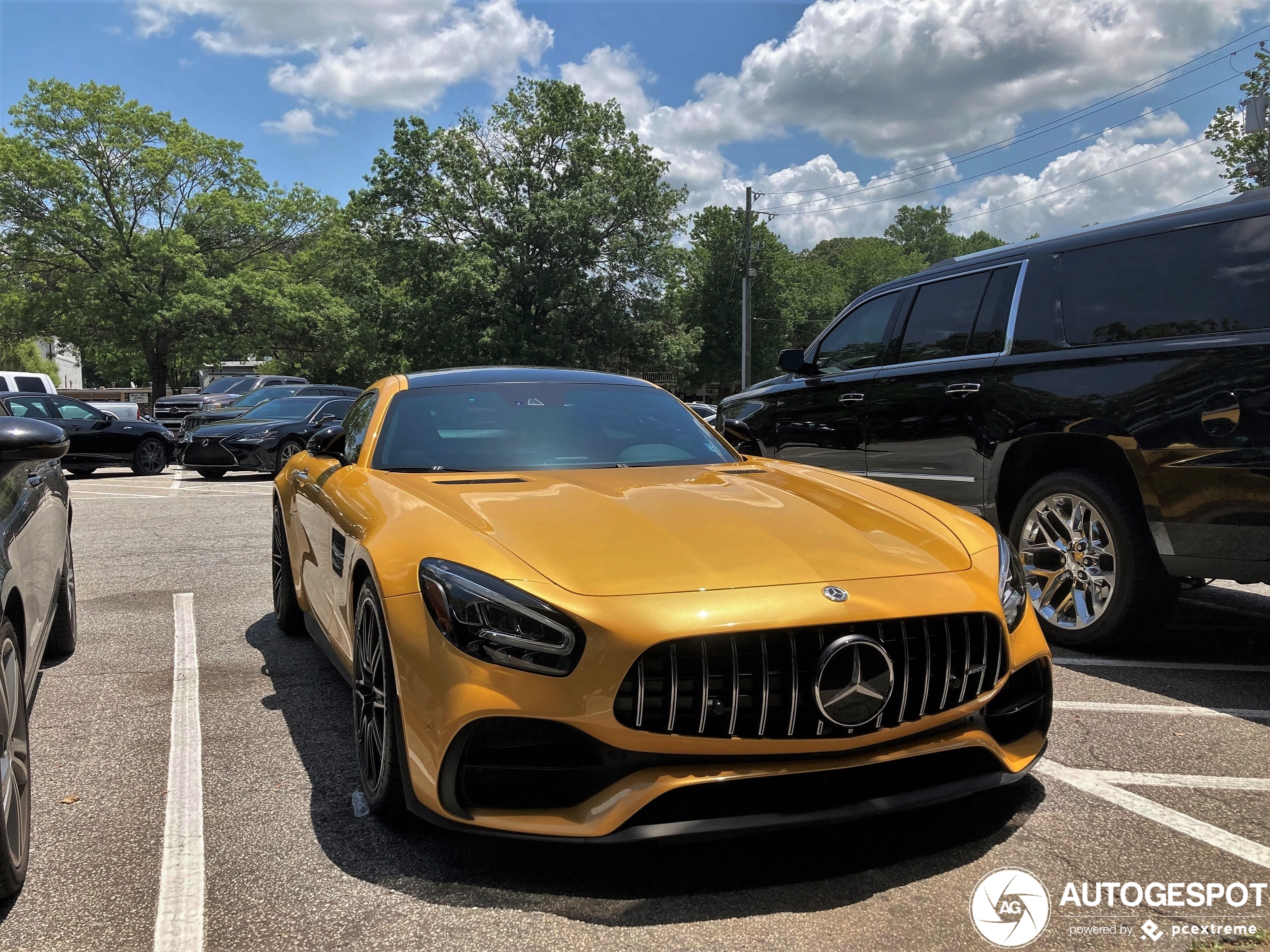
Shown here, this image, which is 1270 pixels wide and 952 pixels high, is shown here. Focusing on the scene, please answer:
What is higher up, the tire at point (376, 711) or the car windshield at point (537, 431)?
the car windshield at point (537, 431)

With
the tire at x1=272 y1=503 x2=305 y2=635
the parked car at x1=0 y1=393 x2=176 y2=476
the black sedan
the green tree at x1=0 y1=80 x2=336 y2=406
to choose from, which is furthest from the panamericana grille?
the green tree at x1=0 y1=80 x2=336 y2=406

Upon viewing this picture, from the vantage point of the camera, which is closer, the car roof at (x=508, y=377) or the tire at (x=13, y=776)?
the tire at (x=13, y=776)

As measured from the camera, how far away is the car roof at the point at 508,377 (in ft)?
14.3

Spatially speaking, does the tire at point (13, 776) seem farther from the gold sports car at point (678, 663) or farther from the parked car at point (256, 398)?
the parked car at point (256, 398)

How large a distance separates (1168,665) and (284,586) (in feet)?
14.5

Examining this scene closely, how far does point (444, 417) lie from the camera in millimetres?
4070

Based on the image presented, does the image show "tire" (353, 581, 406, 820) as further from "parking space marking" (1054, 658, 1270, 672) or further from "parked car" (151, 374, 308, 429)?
"parked car" (151, 374, 308, 429)

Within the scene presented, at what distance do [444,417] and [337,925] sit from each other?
2.15 m

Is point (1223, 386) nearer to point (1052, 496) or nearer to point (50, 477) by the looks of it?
point (1052, 496)

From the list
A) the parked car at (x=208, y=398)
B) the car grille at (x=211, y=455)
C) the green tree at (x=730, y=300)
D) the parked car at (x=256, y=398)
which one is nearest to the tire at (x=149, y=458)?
the parked car at (x=256, y=398)

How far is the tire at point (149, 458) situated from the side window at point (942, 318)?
15111 mm

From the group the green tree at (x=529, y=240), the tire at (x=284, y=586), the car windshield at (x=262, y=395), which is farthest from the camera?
the green tree at (x=529, y=240)

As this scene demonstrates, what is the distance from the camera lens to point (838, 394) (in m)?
6.57

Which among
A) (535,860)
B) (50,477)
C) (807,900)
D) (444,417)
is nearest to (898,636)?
(807,900)
